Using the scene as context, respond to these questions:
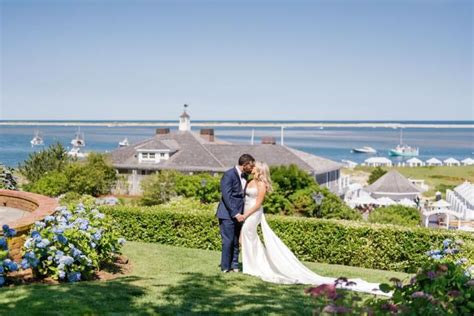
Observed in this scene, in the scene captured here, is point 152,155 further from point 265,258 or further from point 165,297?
point 165,297

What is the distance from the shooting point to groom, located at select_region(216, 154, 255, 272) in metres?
9.43

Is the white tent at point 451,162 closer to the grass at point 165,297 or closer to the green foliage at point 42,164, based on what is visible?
the green foliage at point 42,164

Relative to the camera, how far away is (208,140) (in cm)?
4562

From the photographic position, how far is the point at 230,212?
951cm

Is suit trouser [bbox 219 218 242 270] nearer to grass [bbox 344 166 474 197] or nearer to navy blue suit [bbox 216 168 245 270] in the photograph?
navy blue suit [bbox 216 168 245 270]

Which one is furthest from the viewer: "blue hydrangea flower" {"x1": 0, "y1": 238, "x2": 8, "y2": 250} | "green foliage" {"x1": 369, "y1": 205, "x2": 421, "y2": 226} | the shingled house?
the shingled house

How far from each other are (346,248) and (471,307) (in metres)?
8.77

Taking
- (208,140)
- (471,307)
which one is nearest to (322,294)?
(471,307)

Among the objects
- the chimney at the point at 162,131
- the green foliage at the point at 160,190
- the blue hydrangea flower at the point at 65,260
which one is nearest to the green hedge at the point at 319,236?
the blue hydrangea flower at the point at 65,260

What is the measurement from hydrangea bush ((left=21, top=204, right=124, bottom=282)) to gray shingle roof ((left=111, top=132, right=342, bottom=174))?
2748 centimetres

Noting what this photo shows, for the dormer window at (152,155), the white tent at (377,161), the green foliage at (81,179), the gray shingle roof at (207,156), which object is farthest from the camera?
the white tent at (377,161)

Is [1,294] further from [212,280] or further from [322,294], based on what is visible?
[322,294]

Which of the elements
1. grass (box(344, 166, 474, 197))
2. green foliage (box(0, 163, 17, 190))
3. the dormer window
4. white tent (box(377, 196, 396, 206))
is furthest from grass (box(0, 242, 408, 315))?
grass (box(344, 166, 474, 197))

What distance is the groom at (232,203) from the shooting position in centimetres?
943
